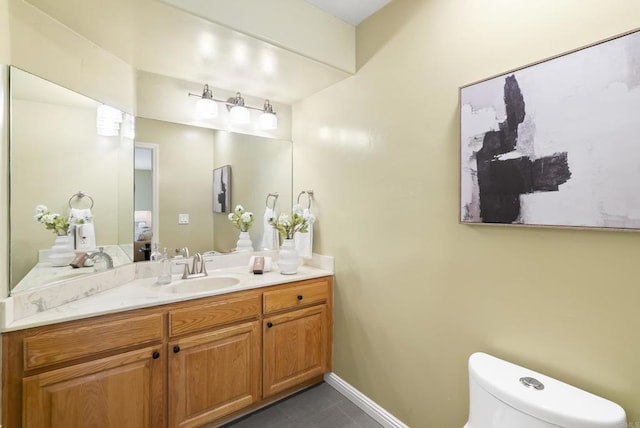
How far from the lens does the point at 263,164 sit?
2.52 meters

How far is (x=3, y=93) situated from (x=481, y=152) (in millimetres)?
2094

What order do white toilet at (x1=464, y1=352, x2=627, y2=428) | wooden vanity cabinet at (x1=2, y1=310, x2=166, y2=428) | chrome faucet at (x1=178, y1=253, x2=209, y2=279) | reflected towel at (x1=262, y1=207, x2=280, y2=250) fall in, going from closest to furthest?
white toilet at (x1=464, y1=352, x2=627, y2=428) < wooden vanity cabinet at (x1=2, y1=310, x2=166, y2=428) < chrome faucet at (x1=178, y1=253, x2=209, y2=279) < reflected towel at (x1=262, y1=207, x2=280, y2=250)

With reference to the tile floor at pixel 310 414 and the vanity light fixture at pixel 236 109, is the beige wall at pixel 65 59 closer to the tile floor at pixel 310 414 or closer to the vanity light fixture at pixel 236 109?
the vanity light fixture at pixel 236 109

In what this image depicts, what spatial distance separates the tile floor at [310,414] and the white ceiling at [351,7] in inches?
102

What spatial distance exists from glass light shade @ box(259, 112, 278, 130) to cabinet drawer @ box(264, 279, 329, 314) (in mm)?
1372

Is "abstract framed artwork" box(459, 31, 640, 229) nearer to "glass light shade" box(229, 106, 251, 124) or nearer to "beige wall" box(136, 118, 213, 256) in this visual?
"glass light shade" box(229, 106, 251, 124)

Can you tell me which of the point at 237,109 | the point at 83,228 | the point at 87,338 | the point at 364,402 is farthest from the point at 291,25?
the point at 364,402

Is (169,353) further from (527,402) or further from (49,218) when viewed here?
(527,402)

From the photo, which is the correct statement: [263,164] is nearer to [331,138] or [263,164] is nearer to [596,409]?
[331,138]

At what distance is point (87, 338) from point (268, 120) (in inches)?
74.8

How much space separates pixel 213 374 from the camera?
65.6 inches

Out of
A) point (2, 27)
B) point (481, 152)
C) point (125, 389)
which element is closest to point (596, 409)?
point (481, 152)

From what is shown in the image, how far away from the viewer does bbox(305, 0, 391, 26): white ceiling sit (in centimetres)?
177

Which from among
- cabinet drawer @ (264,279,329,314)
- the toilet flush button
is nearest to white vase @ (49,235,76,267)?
cabinet drawer @ (264,279,329,314)
